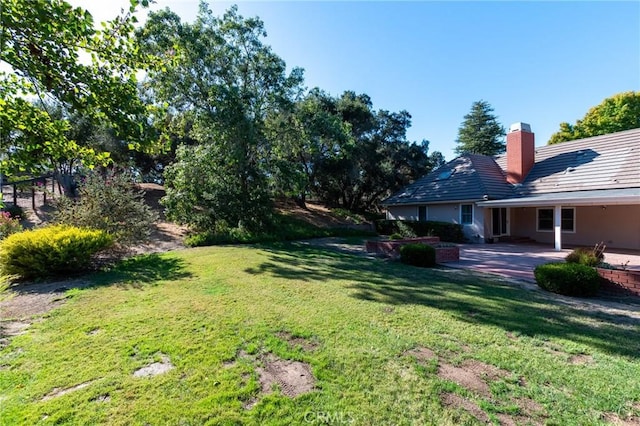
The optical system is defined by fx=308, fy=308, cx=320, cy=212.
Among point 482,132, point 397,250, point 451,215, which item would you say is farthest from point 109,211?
point 482,132

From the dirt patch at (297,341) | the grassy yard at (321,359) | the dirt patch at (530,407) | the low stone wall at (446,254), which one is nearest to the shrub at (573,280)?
the grassy yard at (321,359)

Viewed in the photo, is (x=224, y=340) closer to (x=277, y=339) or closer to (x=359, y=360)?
(x=277, y=339)

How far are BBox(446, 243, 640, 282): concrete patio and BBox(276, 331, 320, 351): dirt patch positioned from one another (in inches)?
274

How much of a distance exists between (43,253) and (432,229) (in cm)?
1659

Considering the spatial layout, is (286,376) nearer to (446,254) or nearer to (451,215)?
(446,254)

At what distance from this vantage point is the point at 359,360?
3426 mm

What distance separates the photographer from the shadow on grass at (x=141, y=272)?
7.12 metres

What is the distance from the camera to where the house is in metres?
13.3

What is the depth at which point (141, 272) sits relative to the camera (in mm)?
8062

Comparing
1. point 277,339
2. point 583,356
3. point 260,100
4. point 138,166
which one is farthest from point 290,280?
point 138,166

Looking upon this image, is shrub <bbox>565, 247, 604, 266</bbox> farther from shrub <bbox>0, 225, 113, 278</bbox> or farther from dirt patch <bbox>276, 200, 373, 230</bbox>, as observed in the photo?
dirt patch <bbox>276, 200, 373, 230</bbox>

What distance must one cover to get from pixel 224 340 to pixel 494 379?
3.09m

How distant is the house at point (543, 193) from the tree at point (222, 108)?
10.5 meters

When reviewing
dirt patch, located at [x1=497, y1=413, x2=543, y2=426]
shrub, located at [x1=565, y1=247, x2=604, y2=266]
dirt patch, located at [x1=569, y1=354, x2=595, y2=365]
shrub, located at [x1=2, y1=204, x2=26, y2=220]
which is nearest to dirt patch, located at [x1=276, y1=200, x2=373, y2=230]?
shrub, located at [x1=2, y1=204, x2=26, y2=220]
